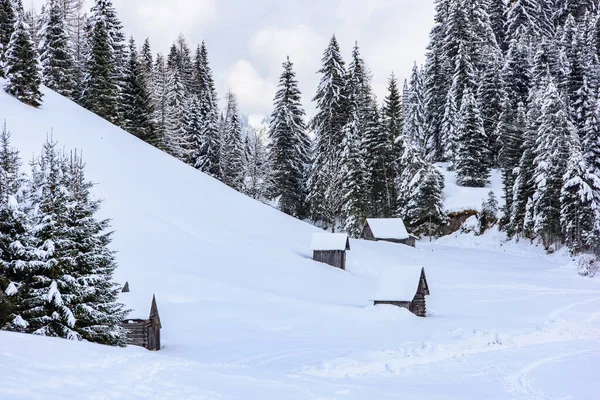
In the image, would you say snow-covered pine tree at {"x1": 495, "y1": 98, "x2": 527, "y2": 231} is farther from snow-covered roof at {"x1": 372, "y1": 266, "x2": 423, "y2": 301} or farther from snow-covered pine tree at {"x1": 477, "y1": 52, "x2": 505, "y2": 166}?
snow-covered roof at {"x1": 372, "y1": 266, "x2": 423, "y2": 301}

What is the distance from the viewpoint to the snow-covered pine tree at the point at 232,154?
212 ft

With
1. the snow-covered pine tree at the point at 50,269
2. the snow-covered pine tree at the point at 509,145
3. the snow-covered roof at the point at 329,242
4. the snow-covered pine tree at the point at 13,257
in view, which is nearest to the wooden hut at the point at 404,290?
the snow-covered roof at the point at 329,242

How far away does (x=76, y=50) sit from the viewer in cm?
6406

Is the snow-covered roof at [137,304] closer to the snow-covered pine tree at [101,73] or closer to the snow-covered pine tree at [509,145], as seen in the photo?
the snow-covered pine tree at [101,73]

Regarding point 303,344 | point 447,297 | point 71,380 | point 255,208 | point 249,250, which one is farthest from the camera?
point 255,208

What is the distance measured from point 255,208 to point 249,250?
11.5 m

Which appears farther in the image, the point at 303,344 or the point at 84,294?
the point at 303,344

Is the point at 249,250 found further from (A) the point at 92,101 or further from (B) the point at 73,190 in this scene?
(A) the point at 92,101

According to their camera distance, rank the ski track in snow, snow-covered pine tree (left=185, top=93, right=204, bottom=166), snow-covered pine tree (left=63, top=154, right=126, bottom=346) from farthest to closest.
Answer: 1. snow-covered pine tree (left=185, top=93, right=204, bottom=166)
2. snow-covered pine tree (left=63, top=154, right=126, bottom=346)
3. the ski track in snow

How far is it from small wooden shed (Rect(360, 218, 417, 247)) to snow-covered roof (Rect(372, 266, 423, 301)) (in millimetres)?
23776

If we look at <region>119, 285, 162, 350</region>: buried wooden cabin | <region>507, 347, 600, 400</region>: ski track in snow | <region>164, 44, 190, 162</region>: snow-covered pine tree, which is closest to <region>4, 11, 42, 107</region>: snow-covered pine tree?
<region>164, 44, 190, 162</region>: snow-covered pine tree

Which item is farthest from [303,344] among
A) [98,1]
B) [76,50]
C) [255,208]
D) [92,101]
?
[76,50]

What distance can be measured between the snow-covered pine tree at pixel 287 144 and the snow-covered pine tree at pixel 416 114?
24.2m

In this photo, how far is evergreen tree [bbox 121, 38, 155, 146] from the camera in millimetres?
50125
